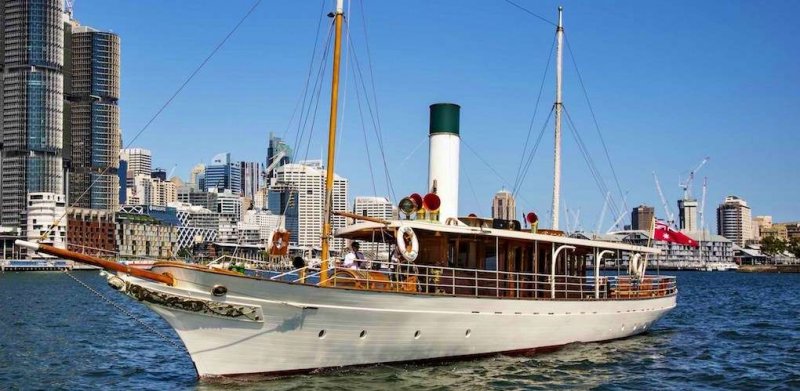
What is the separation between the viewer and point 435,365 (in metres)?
21.3

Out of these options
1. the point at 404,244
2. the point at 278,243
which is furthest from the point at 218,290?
the point at 404,244

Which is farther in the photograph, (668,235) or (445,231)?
(668,235)

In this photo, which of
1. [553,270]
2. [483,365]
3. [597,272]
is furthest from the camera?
[597,272]

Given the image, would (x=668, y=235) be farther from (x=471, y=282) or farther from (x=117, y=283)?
(x=117, y=283)

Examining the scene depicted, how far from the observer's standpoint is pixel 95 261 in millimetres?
18156

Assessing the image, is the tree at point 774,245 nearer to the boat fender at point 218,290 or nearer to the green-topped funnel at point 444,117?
the green-topped funnel at point 444,117

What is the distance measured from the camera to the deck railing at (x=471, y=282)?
2017 cm

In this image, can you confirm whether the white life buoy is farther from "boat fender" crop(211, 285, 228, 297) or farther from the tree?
the tree

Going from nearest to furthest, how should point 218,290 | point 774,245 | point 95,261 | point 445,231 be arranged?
point 95,261 < point 218,290 < point 445,231 < point 774,245

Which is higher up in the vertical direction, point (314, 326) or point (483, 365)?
point (314, 326)

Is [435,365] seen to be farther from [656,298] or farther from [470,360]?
[656,298]

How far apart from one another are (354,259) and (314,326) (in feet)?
9.32

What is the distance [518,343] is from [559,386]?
2938mm

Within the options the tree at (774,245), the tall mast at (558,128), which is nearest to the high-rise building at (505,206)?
the tall mast at (558,128)
